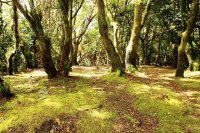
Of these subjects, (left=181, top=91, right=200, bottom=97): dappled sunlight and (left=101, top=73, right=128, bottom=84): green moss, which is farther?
(left=101, top=73, right=128, bottom=84): green moss

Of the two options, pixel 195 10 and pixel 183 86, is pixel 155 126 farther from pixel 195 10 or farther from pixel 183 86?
pixel 195 10

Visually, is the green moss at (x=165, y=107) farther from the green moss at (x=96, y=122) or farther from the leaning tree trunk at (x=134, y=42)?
the leaning tree trunk at (x=134, y=42)

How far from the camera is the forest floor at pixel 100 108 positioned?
745 cm

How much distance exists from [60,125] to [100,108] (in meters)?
1.63

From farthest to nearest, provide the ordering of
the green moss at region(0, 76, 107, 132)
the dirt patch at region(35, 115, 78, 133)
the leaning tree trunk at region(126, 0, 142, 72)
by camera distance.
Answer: the leaning tree trunk at region(126, 0, 142, 72) < the green moss at region(0, 76, 107, 132) < the dirt patch at region(35, 115, 78, 133)

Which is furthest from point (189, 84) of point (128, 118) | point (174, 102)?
point (128, 118)

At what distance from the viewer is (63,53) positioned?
12367 millimetres

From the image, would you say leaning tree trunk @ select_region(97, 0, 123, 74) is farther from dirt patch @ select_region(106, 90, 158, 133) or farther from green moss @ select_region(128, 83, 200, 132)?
dirt patch @ select_region(106, 90, 158, 133)

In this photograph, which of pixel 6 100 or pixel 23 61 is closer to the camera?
pixel 6 100

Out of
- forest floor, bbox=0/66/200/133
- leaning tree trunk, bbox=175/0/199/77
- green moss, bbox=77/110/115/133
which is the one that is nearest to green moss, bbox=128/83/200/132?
forest floor, bbox=0/66/200/133

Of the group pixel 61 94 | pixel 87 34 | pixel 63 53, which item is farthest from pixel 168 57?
pixel 61 94

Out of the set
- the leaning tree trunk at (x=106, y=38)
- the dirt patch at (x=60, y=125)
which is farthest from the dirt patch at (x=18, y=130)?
the leaning tree trunk at (x=106, y=38)

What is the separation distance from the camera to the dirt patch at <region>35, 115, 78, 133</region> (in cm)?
725

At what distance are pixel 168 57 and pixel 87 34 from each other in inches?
461
